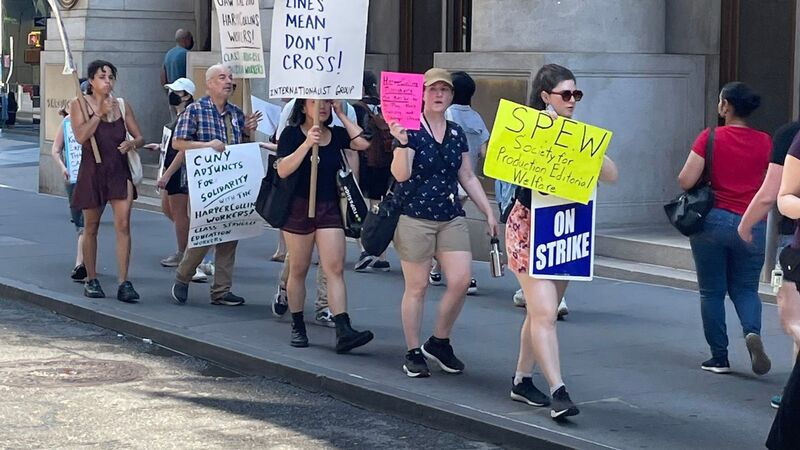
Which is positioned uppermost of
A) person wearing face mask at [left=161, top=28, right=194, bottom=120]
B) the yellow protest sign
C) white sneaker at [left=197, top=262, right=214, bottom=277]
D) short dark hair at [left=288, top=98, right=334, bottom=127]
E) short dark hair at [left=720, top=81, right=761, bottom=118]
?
person wearing face mask at [left=161, top=28, right=194, bottom=120]

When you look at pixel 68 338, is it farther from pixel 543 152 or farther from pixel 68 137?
pixel 543 152

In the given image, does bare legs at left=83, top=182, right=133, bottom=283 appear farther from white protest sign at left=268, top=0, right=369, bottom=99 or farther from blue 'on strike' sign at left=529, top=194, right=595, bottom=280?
blue 'on strike' sign at left=529, top=194, right=595, bottom=280

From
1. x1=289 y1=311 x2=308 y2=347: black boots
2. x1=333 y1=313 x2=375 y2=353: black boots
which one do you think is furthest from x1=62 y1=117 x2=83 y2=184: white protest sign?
x1=333 y1=313 x2=375 y2=353: black boots

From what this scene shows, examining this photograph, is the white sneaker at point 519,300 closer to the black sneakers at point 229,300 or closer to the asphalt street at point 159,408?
the black sneakers at point 229,300

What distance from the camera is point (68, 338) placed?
1002 centimetres

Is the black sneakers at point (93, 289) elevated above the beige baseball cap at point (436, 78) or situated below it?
below

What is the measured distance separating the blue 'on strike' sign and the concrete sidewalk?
2.55ft

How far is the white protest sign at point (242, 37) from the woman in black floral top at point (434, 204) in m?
3.07

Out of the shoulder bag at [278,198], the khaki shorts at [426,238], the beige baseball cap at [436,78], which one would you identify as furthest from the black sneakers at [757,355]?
the shoulder bag at [278,198]

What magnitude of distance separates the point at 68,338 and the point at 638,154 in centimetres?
597

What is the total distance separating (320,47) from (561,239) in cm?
249

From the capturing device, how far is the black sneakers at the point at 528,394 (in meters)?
7.53

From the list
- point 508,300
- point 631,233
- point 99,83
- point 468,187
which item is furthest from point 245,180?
point 631,233

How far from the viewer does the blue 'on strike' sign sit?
23.7 ft
